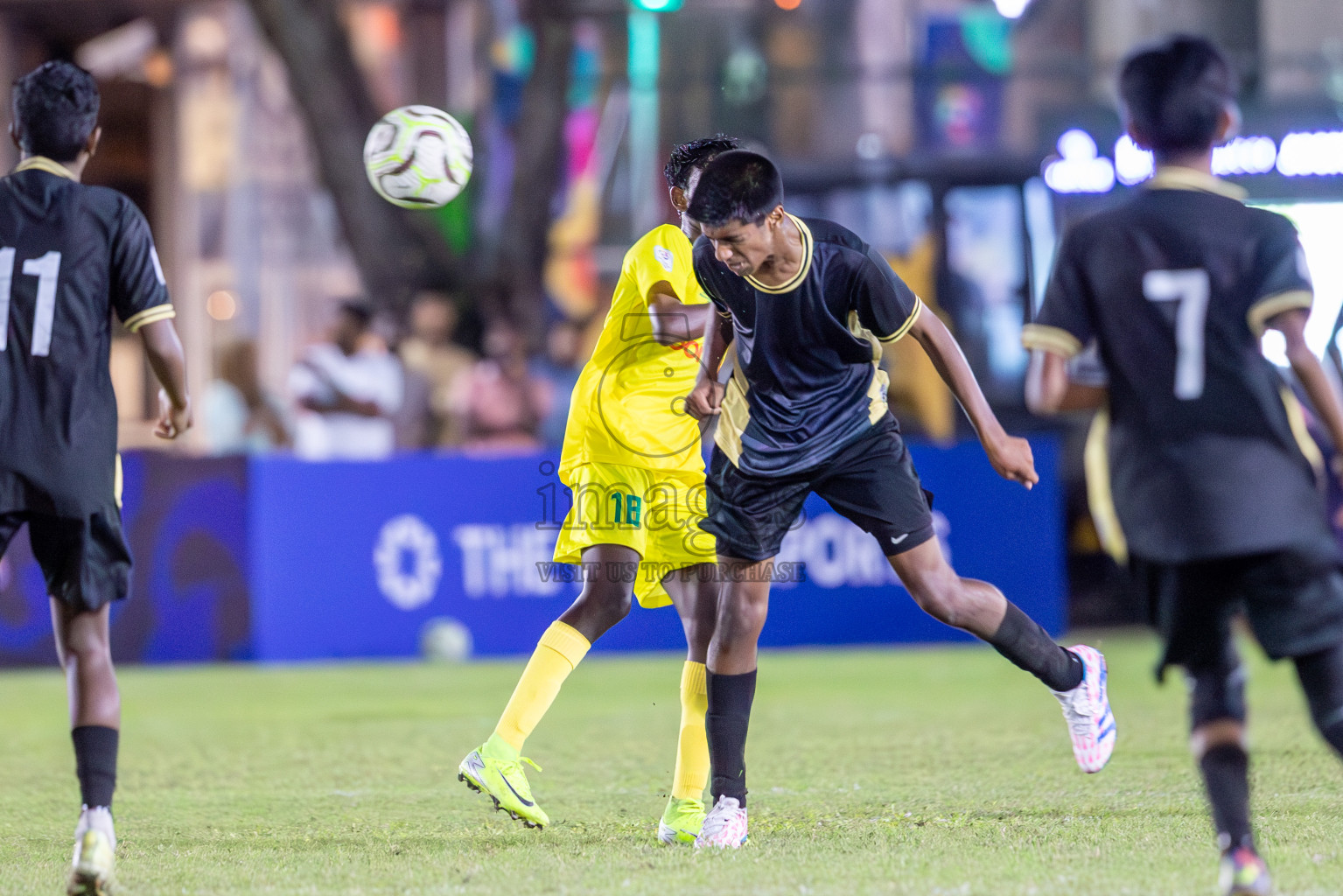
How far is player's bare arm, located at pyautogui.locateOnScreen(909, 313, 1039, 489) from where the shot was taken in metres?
4.54

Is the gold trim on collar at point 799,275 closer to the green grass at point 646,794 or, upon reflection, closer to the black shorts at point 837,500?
the black shorts at point 837,500

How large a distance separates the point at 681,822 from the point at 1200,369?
212cm

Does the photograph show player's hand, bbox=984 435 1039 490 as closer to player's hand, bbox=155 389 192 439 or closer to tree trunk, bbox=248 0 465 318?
player's hand, bbox=155 389 192 439

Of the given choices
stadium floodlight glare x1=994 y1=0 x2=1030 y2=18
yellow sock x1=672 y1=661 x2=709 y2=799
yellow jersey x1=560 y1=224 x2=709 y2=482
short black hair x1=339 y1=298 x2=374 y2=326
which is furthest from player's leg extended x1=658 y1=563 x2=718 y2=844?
stadium floodlight glare x1=994 y1=0 x2=1030 y2=18

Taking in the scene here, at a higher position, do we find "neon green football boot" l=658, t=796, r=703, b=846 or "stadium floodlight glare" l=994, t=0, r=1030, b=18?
"stadium floodlight glare" l=994, t=0, r=1030, b=18

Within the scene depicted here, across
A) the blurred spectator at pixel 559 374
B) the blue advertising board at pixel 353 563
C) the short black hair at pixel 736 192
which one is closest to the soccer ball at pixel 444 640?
the blue advertising board at pixel 353 563

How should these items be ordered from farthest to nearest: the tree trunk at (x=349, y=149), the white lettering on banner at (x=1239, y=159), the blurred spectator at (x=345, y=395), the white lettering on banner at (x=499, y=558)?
the tree trunk at (x=349, y=149)
the white lettering on banner at (x=1239, y=159)
the blurred spectator at (x=345, y=395)
the white lettering on banner at (x=499, y=558)

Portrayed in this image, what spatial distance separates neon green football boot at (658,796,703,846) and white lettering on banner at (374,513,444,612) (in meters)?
6.54

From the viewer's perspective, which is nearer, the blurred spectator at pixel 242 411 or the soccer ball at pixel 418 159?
the soccer ball at pixel 418 159

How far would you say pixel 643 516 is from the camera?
5.36 metres

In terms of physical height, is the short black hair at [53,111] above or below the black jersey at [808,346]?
above

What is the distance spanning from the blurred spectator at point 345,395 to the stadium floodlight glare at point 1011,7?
7.95 metres

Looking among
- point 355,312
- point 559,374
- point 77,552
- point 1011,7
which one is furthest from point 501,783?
point 1011,7

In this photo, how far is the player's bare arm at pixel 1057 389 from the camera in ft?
12.2
